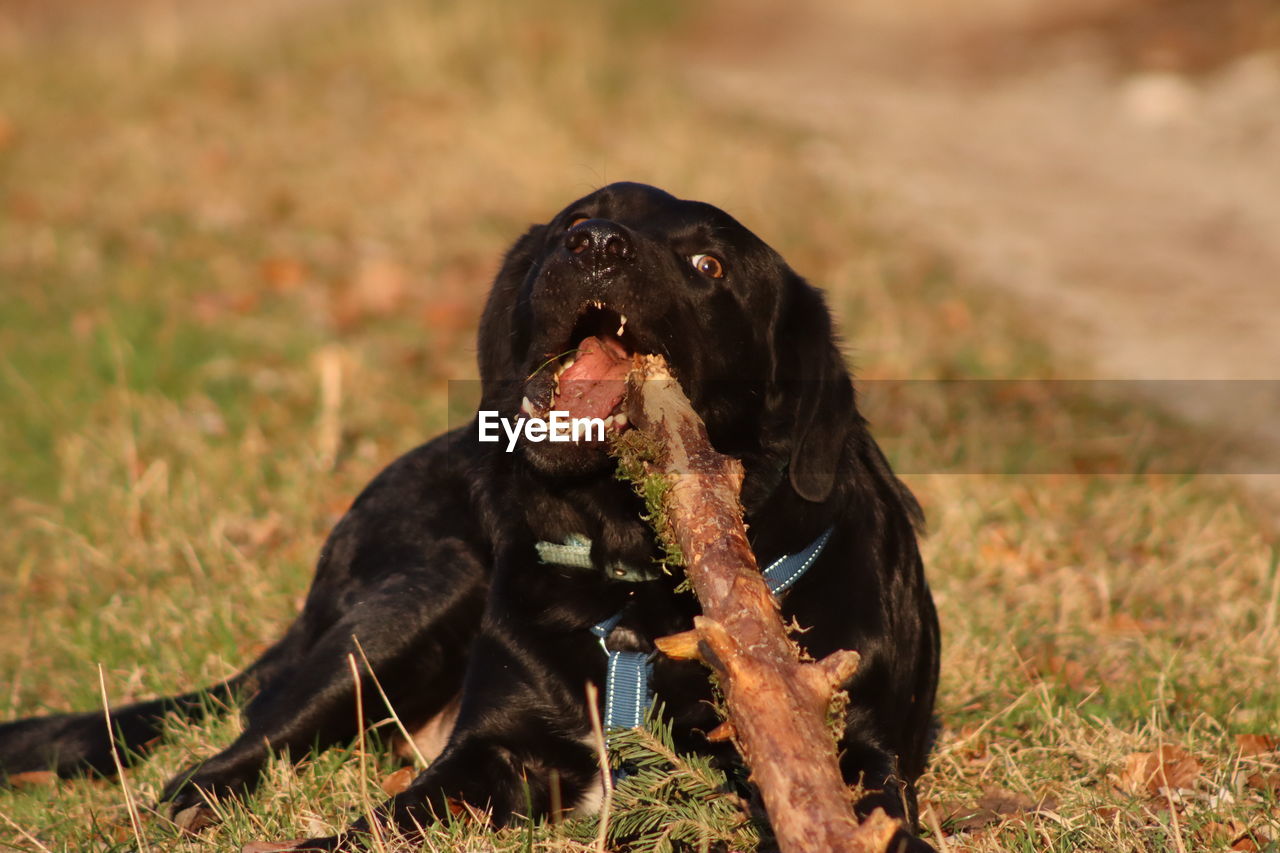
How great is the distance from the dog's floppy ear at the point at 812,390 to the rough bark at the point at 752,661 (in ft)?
1.33

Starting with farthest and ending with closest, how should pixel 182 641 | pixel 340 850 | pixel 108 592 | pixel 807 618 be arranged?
pixel 108 592, pixel 182 641, pixel 807 618, pixel 340 850

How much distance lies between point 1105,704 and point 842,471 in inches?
43.6

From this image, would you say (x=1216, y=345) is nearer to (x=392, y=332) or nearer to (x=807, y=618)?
A: (x=392, y=332)

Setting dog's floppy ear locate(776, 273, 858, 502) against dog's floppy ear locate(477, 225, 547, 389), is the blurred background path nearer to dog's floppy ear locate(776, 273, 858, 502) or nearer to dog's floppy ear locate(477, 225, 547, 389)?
dog's floppy ear locate(776, 273, 858, 502)

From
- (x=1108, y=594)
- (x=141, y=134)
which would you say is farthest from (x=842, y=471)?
(x=141, y=134)

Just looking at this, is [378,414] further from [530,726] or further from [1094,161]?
[1094,161]

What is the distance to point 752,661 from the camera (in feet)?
7.15

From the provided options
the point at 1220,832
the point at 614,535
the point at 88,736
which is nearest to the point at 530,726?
the point at 614,535

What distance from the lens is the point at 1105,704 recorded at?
3576 millimetres

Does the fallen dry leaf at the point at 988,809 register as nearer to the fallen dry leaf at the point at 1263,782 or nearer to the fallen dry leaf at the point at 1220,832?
the fallen dry leaf at the point at 1220,832

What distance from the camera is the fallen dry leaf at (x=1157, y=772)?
3078mm

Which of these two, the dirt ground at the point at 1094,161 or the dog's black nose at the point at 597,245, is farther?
the dirt ground at the point at 1094,161

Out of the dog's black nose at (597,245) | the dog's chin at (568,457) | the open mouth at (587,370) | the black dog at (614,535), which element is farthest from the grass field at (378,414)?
the dog's black nose at (597,245)

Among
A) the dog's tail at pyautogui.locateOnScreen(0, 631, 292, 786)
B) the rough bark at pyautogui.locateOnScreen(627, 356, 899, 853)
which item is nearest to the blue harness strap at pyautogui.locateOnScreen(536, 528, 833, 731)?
the rough bark at pyautogui.locateOnScreen(627, 356, 899, 853)
